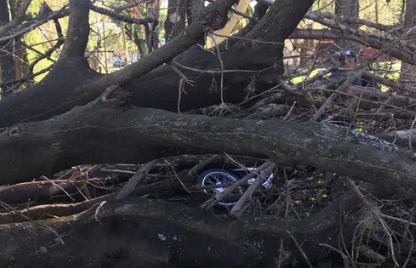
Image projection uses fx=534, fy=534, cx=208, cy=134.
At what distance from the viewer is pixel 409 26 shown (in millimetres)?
5316

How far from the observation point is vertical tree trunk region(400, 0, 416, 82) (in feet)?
17.4

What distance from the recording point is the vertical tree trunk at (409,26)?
5308 millimetres

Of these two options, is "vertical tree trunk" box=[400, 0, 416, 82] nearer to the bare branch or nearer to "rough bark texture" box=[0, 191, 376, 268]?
"rough bark texture" box=[0, 191, 376, 268]

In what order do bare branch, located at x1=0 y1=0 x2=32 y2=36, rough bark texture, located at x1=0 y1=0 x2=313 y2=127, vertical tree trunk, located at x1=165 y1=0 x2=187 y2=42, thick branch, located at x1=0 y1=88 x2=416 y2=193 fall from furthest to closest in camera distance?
1. vertical tree trunk, located at x1=165 y1=0 x2=187 y2=42
2. bare branch, located at x1=0 y1=0 x2=32 y2=36
3. rough bark texture, located at x1=0 y1=0 x2=313 y2=127
4. thick branch, located at x1=0 y1=88 x2=416 y2=193

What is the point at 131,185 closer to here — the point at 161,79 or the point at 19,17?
the point at 161,79

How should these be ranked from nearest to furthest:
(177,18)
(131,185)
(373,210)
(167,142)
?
(167,142)
(373,210)
(131,185)
(177,18)

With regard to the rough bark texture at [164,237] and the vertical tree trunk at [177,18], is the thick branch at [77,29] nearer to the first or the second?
the rough bark texture at [164,237]

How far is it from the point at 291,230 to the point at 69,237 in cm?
164

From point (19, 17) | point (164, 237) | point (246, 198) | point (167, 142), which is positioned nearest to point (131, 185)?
point (164, 237)

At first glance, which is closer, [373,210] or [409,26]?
[373,210]

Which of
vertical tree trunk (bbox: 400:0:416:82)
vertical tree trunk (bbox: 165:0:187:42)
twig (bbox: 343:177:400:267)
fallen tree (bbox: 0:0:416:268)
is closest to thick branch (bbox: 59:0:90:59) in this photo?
fallen tree (bbox: 0:0:416:268)

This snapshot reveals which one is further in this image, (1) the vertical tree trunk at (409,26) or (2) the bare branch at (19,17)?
(1) the vertical tree trunk at (409,26)

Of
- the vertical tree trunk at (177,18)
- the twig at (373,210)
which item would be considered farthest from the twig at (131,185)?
the vertical tree trunk at (177,18)

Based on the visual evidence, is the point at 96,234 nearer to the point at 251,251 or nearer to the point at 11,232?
the point at 11,232
